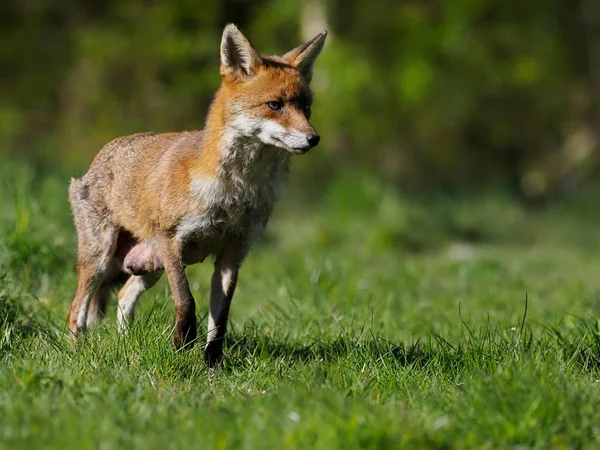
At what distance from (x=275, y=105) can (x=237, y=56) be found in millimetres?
488

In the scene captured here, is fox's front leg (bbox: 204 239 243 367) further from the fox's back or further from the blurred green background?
the blurred green background

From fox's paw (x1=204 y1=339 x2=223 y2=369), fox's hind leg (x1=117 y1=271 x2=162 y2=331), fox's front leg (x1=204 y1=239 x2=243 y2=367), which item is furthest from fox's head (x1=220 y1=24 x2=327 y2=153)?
fox's hind leg (x1=117 y1=271 x2=162 y2=331)

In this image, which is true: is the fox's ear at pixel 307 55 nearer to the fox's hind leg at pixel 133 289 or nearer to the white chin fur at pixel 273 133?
the white chin fur at pixel 273 133

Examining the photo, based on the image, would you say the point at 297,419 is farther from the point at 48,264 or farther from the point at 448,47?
the point at 448,47

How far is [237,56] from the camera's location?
19.4 ft

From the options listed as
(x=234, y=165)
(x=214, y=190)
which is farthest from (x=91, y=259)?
(x=234, y=165)

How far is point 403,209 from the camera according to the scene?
549 inches

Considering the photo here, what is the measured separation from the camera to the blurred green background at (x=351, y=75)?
20016 mm

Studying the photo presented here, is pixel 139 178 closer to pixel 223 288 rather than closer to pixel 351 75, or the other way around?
pixel 223 288

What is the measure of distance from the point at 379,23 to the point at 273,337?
15.7 metres

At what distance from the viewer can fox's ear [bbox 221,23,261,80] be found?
19.1 feet

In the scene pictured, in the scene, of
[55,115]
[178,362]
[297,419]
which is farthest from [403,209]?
[55,115]

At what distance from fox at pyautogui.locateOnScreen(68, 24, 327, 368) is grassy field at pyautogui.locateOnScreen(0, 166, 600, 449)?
29 centimetres

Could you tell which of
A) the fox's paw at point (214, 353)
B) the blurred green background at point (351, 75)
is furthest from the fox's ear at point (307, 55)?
the blurred green background at point (351, 75)
